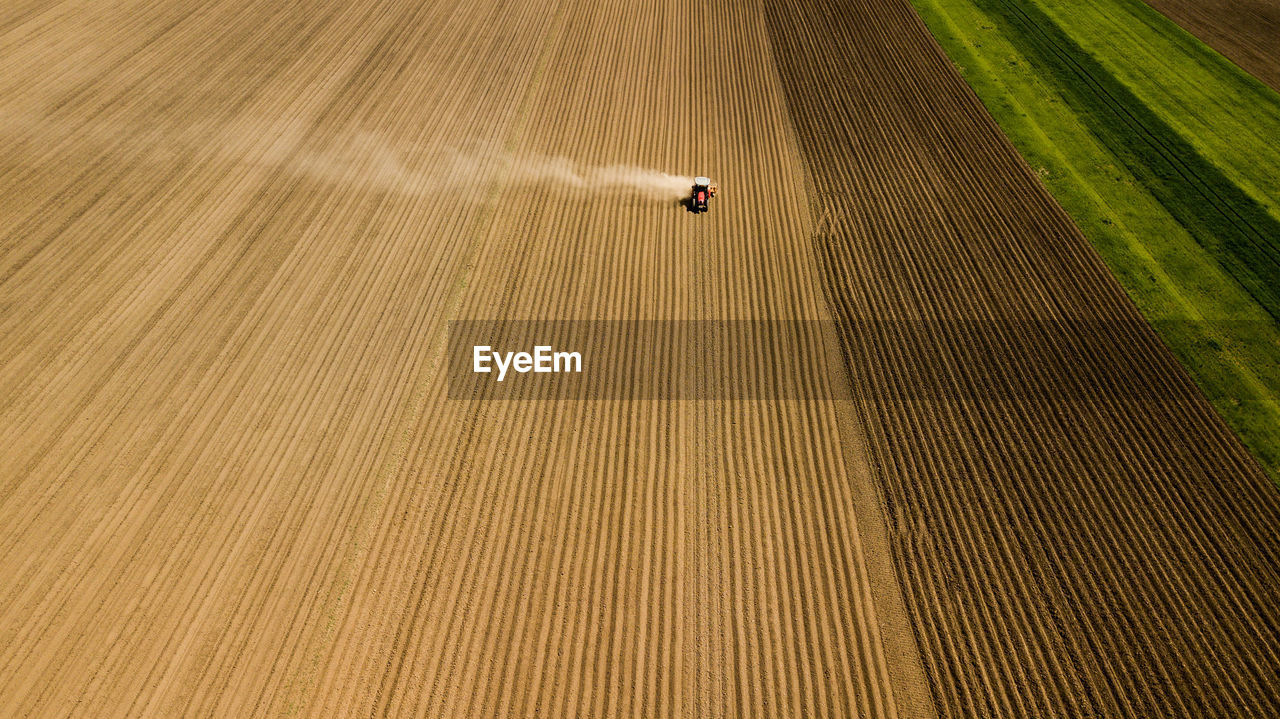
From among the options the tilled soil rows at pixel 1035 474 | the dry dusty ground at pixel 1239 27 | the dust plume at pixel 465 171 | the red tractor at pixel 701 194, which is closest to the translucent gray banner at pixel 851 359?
the tilled soil rows at pixel 1035 474

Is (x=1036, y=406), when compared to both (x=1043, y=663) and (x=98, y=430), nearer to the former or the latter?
(x=1043, y=663)

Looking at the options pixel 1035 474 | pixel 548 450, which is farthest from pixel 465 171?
pixel 1035 474

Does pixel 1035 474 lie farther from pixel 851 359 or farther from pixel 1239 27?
pixel 1239 27

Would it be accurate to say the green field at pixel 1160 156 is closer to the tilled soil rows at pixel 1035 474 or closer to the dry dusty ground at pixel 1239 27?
the dry dusty ground at pixel 1239 27

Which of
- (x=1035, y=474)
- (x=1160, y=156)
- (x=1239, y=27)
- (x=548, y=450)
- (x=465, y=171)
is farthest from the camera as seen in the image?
(x=1239, y=27)

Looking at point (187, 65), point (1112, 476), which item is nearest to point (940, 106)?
point (1112, 476)

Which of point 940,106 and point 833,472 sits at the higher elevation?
point 940,106
